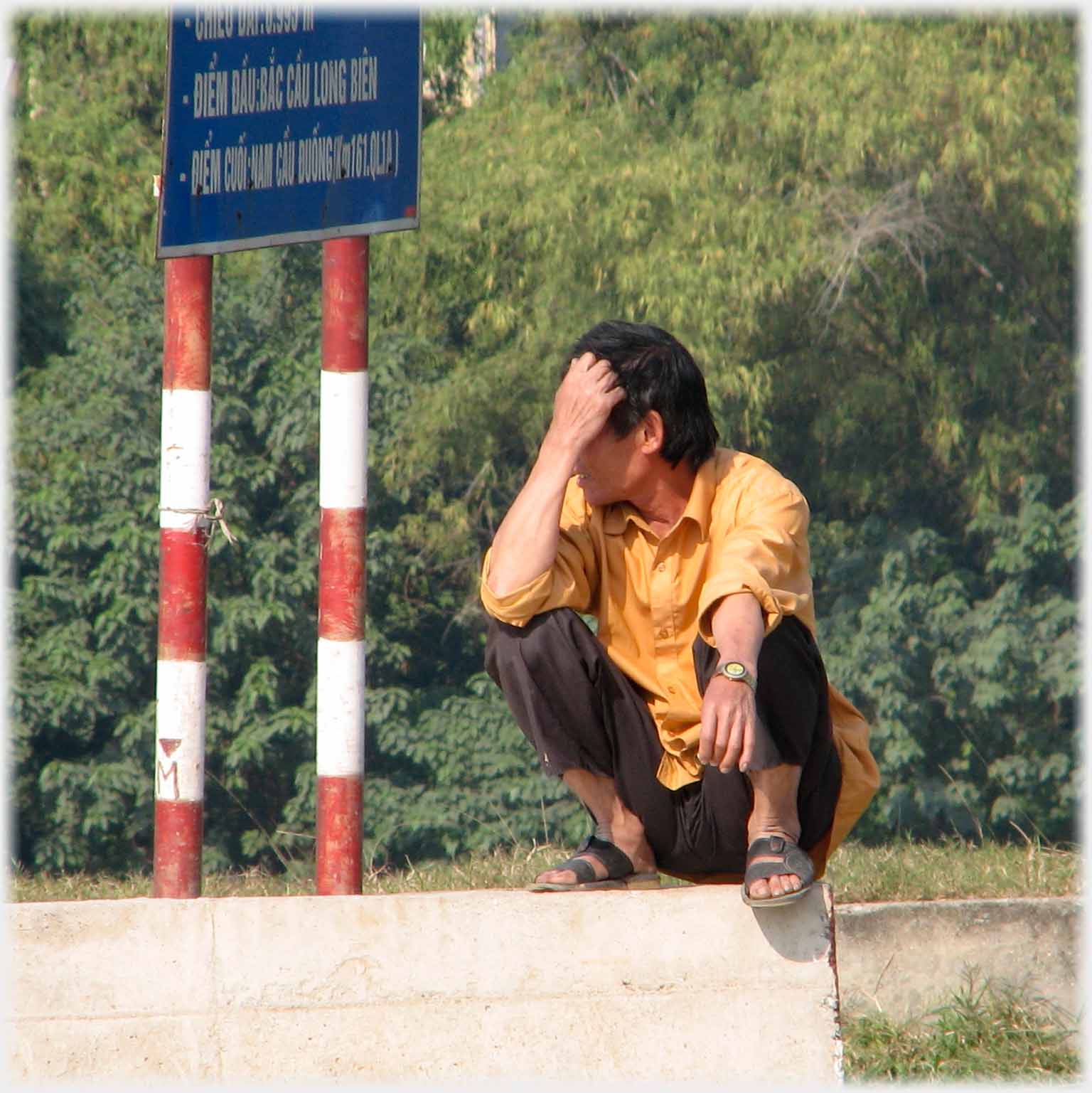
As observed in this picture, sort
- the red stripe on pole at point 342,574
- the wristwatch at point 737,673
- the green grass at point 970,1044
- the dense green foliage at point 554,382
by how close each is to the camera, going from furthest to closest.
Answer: the dense green foliage at point 554,382, the red stripe on pole at point 342,574, the green grass at point 970,1044, the wristwatch at point 737,673

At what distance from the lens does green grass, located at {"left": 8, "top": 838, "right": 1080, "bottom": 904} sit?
378 cm

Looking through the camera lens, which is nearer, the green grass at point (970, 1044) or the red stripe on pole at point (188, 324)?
the green grass at point (970, 1044)

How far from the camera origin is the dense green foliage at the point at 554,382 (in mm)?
10594

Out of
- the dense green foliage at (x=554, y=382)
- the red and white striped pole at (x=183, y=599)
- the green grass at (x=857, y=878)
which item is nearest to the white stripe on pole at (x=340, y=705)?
the red and white striped pole at (x=183, y=599)

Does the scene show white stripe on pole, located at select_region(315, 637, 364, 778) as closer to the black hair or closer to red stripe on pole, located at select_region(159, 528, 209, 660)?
red stripe on pole, located at select_region(159, 528, 209, 660)

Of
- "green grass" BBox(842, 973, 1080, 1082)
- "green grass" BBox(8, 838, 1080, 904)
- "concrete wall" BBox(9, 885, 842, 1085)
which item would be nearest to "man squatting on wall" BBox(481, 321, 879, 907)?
"concrete wall" BBox(9, 885, 842, 1085)

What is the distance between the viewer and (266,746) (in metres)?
11.8

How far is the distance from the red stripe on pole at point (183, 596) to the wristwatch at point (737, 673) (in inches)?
48.2

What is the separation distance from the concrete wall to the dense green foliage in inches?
307

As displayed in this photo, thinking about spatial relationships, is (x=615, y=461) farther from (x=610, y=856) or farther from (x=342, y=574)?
(x=342, y=574)

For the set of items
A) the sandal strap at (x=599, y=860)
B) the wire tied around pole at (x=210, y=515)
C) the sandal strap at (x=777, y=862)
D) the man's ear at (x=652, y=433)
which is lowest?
the sandal strap at (x=599, y=860)

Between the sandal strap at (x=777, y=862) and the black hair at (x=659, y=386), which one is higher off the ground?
the black hair at (x=659, y=386)

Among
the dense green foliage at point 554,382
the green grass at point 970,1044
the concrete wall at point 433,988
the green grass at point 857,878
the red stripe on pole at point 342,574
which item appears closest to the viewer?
the concrete wall at point 433,988

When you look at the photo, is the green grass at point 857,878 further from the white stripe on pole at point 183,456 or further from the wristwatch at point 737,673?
the wristwatch at point 737,673
